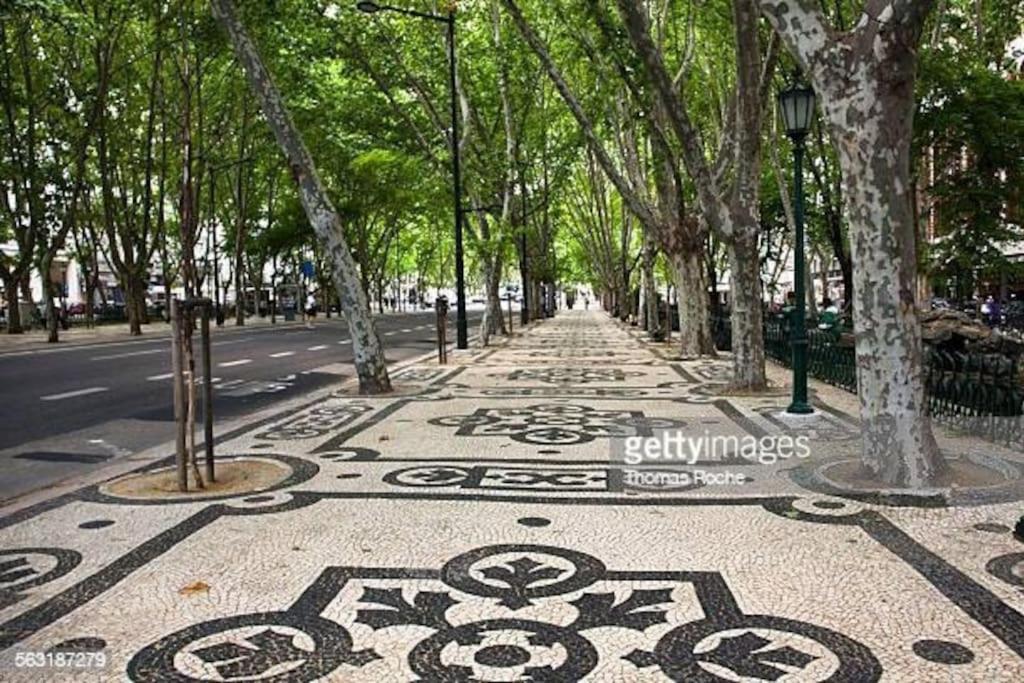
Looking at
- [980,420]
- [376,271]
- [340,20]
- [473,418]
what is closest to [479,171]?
[340,20]

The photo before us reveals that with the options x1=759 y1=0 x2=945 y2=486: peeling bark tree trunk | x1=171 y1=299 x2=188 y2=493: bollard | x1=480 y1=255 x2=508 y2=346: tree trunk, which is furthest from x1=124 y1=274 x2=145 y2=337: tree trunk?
x1=759 y1=0 x2=945 y2=486: peeling bark tree trunk

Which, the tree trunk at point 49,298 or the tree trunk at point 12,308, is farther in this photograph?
the tree trunk at point 12,308

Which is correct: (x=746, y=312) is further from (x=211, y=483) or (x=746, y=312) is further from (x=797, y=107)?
(x=211, y=483)

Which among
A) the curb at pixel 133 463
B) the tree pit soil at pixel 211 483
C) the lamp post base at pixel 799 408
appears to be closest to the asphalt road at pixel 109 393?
the curb at pixel 133 463

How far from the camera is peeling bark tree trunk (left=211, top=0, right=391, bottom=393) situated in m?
11.3

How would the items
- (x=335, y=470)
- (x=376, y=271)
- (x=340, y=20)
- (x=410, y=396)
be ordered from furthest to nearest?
(x=376, y=271) < (x=340, y=20) < (x=410, y=396) < (x=335, y=470)

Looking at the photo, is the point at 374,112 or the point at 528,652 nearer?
the point at 528,652

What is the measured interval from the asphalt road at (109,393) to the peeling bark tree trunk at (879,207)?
6.39 m

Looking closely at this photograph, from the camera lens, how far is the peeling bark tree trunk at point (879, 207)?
6.14 m

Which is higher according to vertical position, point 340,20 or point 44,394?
point 340,20

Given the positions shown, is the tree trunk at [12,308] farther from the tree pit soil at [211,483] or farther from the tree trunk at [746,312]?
the tree pit soil at [211,483]

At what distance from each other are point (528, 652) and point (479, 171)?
70.8 ft

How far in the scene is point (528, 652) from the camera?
362cm

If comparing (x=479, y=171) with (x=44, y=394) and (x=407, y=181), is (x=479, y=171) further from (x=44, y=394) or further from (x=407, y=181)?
(x=44, y=394)
